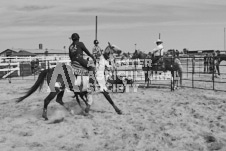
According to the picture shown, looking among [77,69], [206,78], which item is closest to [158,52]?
[206,78]

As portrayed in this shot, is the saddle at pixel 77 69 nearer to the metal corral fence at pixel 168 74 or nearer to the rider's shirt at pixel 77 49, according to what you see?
the rider's shirt at pixel 77 49

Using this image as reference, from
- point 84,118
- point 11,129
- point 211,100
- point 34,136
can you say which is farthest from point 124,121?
point 211,100

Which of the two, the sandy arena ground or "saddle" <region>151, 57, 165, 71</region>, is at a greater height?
"saddle" <region>151, 57, 165, 71</region>

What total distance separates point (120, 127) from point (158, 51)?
6288 millimetres

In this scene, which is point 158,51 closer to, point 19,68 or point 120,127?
point 120,127

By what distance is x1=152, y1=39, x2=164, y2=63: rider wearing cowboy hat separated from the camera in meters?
10.7

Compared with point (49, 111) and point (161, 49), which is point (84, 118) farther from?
point (161, 49)

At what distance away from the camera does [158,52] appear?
431 inches

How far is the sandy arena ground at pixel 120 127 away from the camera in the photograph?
169 inches

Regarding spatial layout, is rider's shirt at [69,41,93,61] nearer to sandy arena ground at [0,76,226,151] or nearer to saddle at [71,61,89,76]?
saddle at [71,61,89,76]

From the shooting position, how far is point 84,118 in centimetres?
596

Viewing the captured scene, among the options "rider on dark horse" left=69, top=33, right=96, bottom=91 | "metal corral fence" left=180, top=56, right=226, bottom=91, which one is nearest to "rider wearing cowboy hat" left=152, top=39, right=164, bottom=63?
"metal corral fence" left=180, top=56, right=226, bottom=91

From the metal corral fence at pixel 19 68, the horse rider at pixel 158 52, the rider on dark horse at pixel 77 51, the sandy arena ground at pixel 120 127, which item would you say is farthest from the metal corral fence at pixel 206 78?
the metal corral fence at pixel 19 68

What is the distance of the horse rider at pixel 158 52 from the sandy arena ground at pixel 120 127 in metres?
3.60
